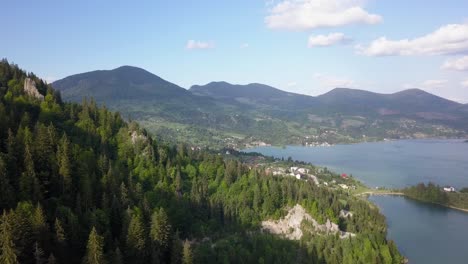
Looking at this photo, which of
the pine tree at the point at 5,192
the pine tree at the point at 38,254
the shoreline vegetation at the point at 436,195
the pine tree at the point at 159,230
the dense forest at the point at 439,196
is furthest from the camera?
the dense forest at the point at 439,196

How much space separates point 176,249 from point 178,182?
99.4ft

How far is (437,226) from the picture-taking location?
89125mm

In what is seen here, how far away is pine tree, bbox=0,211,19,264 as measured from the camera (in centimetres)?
2211

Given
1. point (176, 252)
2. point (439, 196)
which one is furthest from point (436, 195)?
point (176, 252)

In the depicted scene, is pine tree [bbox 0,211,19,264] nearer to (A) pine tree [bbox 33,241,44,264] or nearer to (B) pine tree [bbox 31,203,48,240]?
(A) pine tree [bbox 33,241,44,264]

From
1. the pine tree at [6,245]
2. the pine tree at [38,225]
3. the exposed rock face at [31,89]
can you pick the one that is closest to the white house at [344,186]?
the exposed rock face at [31,89]

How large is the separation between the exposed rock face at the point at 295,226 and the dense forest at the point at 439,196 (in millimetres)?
59833

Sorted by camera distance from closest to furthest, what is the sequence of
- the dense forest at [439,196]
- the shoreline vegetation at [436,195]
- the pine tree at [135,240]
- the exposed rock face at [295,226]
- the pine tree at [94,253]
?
the pine tree at [94,253] < the pine tree at [135,240] < the exposed rock face at [295,226] < the shoreline vegetation at [436,195] < the dense forest at [439,196]

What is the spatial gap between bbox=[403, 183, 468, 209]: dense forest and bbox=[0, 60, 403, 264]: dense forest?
136 feet

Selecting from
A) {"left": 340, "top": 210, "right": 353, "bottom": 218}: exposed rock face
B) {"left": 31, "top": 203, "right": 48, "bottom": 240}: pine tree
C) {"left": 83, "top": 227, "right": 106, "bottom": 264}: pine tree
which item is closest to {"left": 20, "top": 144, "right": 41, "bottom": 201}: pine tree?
{"left": 31, "top": 203, "right": 48, "bottom": 240}: pine tree

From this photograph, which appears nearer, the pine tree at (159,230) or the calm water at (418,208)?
the pine tree at (159,230)

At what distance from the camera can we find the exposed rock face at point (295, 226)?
6272 cm

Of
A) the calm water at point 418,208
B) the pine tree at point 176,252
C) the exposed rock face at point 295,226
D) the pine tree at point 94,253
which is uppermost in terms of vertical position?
the pine tree at point 94,253

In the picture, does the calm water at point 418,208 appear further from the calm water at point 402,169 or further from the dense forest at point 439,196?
the dense forest at point 439,196
